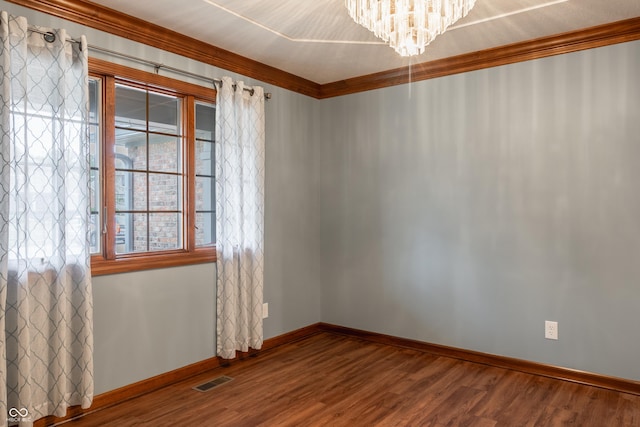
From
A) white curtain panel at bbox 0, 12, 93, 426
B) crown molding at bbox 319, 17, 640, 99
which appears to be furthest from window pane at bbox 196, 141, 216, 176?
crown molding at bbox 319, 17, 640, 99

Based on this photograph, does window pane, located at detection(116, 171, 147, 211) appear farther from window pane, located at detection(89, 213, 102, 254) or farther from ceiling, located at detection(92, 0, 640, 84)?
ceiling, located at detection(92, 0, 640, 84)

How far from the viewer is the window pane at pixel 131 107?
3072 millimetres

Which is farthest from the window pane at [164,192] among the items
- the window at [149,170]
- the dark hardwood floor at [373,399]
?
the dark hardwood floor at [373,399]

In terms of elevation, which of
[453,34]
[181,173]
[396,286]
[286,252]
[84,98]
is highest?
[453,34]

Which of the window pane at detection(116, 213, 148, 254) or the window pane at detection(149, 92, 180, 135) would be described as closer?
the window pane at detection(116, 213, 148, 254)

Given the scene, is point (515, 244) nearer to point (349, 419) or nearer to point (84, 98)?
point (349, 419)

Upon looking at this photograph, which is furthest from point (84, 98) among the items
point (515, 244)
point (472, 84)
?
point (515, 244)

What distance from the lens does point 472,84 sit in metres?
3.74

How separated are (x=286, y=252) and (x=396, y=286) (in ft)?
3.54

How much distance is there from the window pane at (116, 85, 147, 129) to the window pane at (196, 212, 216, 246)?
82 cm

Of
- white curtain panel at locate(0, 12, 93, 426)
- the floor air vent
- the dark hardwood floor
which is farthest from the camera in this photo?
the floor air vent

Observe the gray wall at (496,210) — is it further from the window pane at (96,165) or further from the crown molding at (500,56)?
the window pane at (96,165)

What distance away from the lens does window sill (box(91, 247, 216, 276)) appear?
2869 millimetres

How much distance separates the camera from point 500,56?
357 cm
